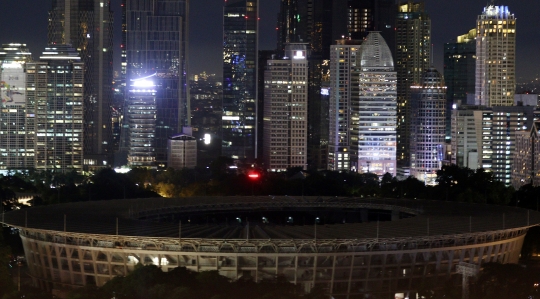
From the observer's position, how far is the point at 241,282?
5734 cm

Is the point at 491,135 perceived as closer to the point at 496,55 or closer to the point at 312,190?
the point at 496,55

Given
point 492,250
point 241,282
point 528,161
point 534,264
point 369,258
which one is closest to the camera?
point 241,282

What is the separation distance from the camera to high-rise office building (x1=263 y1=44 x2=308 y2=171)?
19262 centimetres

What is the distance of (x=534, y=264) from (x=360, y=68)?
379 feet

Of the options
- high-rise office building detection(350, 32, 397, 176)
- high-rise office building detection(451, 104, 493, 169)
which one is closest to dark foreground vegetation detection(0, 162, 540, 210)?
high-rise office building detection(451, 104, 493, 169)

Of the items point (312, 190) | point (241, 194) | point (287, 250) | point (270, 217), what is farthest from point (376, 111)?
point (287, 250)

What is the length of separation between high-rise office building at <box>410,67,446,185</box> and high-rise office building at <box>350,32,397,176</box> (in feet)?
31.9

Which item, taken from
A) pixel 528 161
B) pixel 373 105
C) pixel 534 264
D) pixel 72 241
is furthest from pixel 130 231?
pixel 373 105

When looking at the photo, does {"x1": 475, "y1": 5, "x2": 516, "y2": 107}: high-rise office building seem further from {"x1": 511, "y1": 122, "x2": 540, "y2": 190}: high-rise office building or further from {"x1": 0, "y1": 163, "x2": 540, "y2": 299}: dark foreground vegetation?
{"x1": 0, "y1": 163, "x2": 540, "y2": 299}: dark foreground vegetation

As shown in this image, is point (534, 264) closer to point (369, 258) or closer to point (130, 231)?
point (369, 258)

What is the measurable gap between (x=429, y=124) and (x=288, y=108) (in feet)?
82.8

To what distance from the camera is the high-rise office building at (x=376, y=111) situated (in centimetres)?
18300

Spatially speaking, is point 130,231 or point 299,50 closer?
point 130,231

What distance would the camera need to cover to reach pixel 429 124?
195 meters
